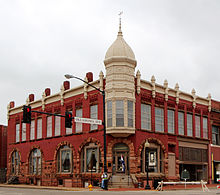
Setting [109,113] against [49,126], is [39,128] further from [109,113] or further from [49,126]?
[109,113]

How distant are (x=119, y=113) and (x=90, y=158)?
22.1 feet

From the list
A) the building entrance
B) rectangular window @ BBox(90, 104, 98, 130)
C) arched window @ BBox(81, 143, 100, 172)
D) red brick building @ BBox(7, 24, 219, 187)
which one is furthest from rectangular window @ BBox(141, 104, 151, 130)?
arched window @ BBox(81, 143, 100, 172)

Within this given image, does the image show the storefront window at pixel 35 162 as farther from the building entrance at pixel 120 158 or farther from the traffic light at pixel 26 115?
the traffic light at pixel 26 115

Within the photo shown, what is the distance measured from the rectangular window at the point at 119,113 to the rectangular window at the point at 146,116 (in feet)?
11.3

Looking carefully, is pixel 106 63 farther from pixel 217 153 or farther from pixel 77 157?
pixel 217 153

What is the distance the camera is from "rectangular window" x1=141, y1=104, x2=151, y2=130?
42.2 m

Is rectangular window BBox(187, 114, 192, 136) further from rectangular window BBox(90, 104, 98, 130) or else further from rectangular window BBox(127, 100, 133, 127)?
rectangular window BBox(90, 104, 98, 130)

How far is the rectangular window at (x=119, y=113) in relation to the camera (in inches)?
1551

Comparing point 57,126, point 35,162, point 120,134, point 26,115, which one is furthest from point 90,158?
point 26,115

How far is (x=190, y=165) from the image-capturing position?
4900cm

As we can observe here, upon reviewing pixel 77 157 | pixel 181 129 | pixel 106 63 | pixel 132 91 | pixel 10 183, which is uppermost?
pixel 106 63

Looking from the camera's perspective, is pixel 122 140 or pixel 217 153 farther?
pixel 217 153

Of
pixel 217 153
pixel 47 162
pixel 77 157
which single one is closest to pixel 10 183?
pixel 47 162

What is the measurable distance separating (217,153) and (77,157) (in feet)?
66.6
